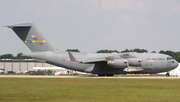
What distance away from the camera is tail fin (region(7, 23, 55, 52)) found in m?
42.4

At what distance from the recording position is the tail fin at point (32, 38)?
42.4 m

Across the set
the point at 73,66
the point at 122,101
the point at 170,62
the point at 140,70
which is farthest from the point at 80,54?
the point at 122,101

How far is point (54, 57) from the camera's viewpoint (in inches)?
1661

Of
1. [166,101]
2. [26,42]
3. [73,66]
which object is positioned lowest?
[166,101]

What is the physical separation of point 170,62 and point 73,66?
1417cm

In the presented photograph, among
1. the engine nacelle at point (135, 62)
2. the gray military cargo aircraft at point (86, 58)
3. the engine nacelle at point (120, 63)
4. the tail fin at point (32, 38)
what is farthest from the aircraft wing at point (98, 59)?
the tail fin at point (32, 38)

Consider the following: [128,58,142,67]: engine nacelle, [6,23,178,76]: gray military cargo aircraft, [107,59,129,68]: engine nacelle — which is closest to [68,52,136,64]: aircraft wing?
[6,23,178,76]: gray military cargo aircraft

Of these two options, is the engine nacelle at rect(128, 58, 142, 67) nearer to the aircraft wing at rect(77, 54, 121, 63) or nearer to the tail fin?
the aircraft wing at rect(77, 54, 121, 63)

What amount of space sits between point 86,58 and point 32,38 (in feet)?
27.5

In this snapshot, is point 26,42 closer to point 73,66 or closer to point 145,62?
point 73,66

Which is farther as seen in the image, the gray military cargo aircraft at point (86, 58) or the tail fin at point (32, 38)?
the tail fin at point (32, 38)

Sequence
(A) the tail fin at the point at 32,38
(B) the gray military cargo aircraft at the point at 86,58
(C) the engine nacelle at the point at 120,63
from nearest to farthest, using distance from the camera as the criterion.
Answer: (C) the engine nacelle at the point at 120,63 < (B) the gray military cargo aircraft at the point at 86,58 < (A) the tail fin at the point at 32,38

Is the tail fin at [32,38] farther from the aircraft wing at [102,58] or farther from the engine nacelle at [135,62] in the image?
the engine nacelle at [135,62]

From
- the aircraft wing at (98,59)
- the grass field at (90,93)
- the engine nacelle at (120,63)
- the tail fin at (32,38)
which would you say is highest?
the tail fin at (32,38)
